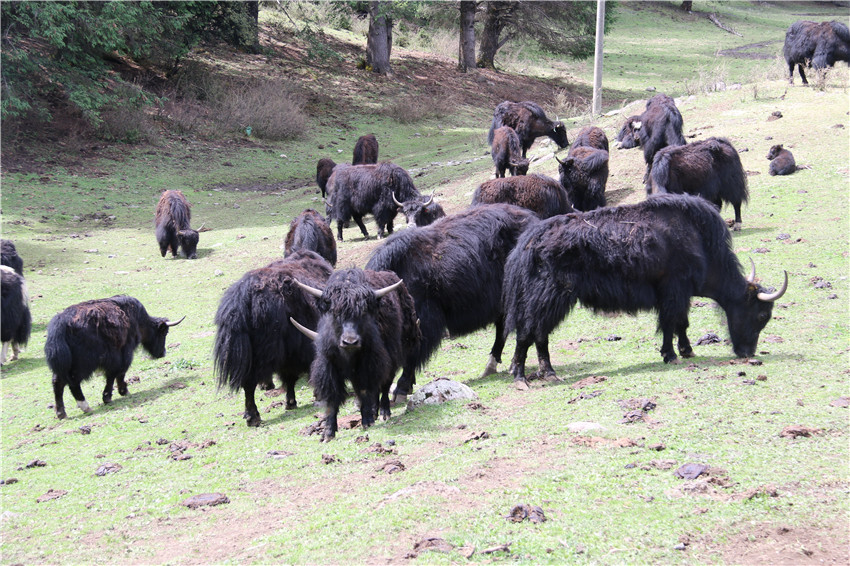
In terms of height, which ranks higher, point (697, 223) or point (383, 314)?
point (697, 223)

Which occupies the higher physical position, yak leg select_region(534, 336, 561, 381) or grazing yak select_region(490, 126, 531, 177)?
grazing yak select_region(490, 126, 531, 177)

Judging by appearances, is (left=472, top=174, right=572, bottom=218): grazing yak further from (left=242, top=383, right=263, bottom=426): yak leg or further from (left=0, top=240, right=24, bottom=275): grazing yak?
(left=0, top=240, right=24, bottom=275): grazing yak

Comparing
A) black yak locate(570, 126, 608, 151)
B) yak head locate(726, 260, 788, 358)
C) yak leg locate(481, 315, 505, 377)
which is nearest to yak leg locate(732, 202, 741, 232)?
black yak locate(570, 126, 608, 151)

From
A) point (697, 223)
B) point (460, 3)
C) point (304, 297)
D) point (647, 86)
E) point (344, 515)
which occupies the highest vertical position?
point (460, 3)

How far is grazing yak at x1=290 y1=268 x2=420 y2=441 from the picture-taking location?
6273 mm

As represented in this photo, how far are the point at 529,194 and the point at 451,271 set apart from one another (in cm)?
Answer: 357

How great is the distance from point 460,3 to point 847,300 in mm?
27065

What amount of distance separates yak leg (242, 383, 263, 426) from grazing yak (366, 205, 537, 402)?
4.18ft

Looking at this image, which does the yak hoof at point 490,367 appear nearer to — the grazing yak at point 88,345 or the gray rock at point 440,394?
the gray rock at point 440,394

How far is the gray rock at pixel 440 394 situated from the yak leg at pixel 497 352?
2.86 ft

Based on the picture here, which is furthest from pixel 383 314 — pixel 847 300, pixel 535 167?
pixel 535 167

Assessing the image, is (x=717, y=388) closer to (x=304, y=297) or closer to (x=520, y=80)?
(x=304, y=297)

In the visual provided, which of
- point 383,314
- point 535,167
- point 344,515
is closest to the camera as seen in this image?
point 344,515

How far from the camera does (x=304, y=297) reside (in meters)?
7.68
